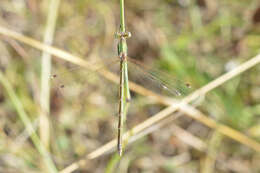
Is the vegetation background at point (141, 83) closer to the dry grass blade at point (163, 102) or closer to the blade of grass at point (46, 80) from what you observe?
the blade of grass at point (46, 80)

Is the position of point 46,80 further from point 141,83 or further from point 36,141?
point 141,83

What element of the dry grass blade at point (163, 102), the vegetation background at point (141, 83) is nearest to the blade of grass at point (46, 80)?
the vegetation background at point (141, 83)

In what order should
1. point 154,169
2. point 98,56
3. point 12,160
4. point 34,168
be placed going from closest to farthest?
point 34,168
point 12,160
point 154,169
point 98,56

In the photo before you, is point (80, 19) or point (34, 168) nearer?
point (34, 168)

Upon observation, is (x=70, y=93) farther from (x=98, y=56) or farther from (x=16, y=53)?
(x=16, y=53)

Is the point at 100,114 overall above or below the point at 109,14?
below

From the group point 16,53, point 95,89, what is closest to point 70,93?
point 95,89

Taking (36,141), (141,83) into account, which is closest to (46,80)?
(36,141)

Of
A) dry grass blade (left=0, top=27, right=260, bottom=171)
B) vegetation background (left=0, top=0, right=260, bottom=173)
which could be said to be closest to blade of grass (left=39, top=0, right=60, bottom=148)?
vegetation background (left=0, top=0, right=260, bottom=173)

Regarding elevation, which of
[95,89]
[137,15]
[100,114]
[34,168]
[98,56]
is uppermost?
[137,15]
